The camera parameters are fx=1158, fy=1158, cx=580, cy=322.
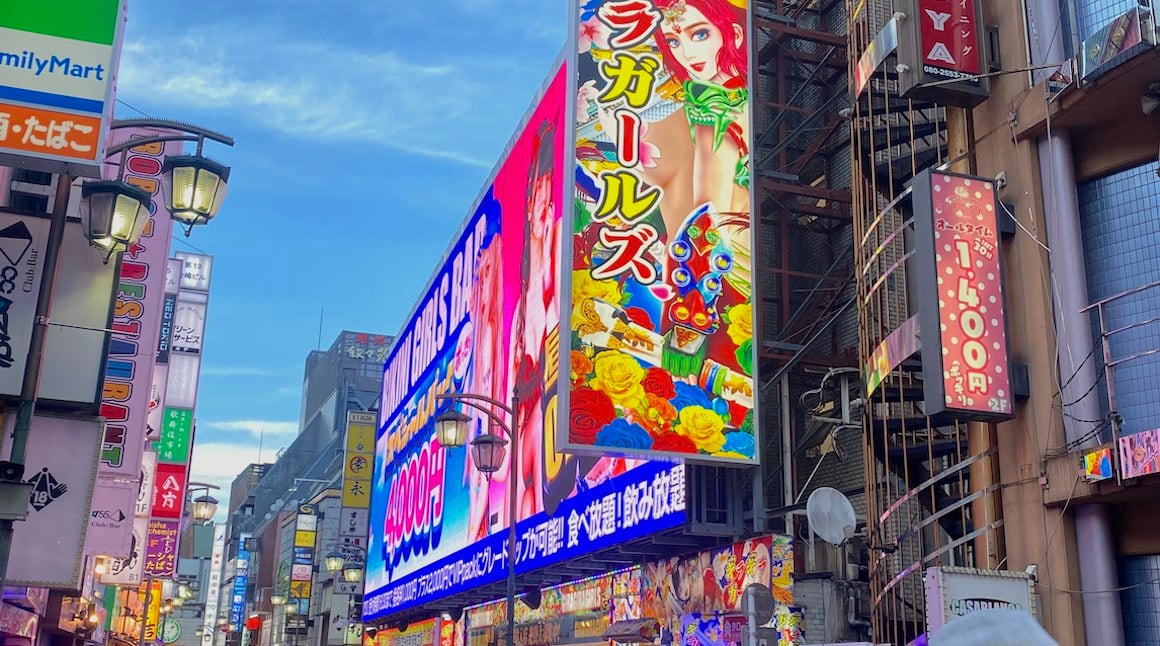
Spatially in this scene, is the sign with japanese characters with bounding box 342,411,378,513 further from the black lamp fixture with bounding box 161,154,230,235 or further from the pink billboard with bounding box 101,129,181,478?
the black lamp fixture with bounding box 161,154,230,235

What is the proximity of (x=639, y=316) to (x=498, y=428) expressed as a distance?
8184 mm

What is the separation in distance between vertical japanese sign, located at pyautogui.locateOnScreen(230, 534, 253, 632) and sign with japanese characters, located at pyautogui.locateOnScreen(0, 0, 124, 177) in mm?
122902

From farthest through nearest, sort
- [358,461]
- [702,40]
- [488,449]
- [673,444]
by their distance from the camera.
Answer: [358,461]
[702,40]
[673,444]
[488,449]

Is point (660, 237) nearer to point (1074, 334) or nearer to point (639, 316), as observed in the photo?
point (639, 316)

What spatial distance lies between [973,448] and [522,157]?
16.6 metres

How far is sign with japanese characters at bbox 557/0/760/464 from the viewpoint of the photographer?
1989cm

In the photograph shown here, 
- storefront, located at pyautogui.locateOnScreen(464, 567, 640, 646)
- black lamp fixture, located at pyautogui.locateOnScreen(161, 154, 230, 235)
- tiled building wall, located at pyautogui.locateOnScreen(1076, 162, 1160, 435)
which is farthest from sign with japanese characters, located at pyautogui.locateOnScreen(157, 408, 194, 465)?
tiled building wall, located at pyautogui.locateOnScreen(1076, 162, 1160, 435)

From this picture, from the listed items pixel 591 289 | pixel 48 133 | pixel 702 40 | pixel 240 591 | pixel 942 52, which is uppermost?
pixel 702 40

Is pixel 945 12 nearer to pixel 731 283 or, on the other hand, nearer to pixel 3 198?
pixel 731 283

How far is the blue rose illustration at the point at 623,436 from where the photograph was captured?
19484 millimetres

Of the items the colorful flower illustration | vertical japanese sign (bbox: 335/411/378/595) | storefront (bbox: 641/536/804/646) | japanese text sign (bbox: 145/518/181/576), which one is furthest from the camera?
vertical japanese sign (bbox: 335/411/378/595)

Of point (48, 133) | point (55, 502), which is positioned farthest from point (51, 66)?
point (55, 502)

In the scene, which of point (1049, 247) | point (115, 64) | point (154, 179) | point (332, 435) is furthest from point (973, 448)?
point (332, 435)

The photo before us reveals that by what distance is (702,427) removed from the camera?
65.4ft
